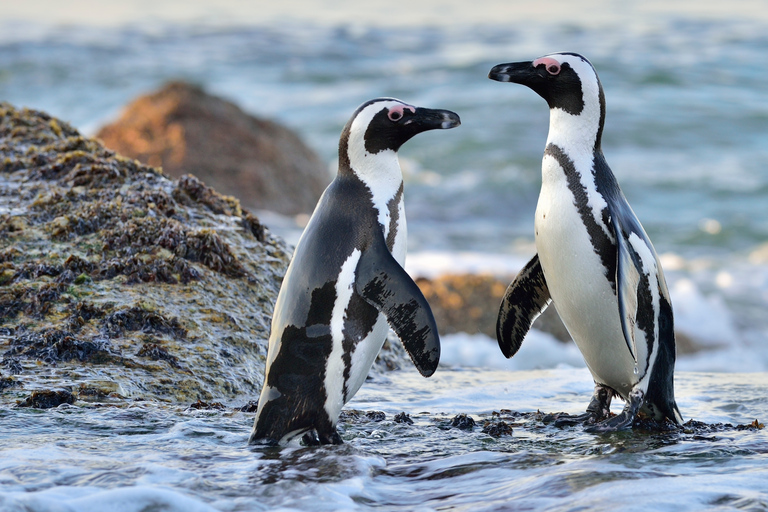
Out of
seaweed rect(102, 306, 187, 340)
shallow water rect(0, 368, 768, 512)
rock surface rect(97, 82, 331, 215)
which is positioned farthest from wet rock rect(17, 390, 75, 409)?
rock surface rect(97, 82, 331, 215)

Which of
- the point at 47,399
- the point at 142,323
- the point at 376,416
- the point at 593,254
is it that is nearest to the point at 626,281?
the point at 593,254

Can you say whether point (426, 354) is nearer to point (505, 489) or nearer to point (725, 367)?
point (505, 489)

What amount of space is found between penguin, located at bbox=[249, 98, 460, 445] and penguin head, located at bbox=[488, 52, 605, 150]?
796 millimetres

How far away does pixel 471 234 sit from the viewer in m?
17.9

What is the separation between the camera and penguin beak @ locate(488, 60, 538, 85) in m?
4.91

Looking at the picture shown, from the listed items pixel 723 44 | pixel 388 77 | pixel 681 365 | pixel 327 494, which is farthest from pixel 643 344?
pixel 723 44

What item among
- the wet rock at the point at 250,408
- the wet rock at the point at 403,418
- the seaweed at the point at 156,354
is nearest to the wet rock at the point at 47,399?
the seaweed at the point at 156,354

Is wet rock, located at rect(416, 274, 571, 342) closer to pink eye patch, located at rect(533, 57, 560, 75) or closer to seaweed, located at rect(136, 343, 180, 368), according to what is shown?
seaweed, located at rect(136, 343, 180, 368)

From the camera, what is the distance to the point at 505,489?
12.7 ft

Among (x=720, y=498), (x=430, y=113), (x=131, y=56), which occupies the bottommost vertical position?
(x=720, y=498)

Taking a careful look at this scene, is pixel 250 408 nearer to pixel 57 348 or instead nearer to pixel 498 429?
pixel 57 348

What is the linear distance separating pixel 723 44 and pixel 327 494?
34369mm

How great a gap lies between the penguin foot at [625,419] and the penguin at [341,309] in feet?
3.70

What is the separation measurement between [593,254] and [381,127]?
130cm
